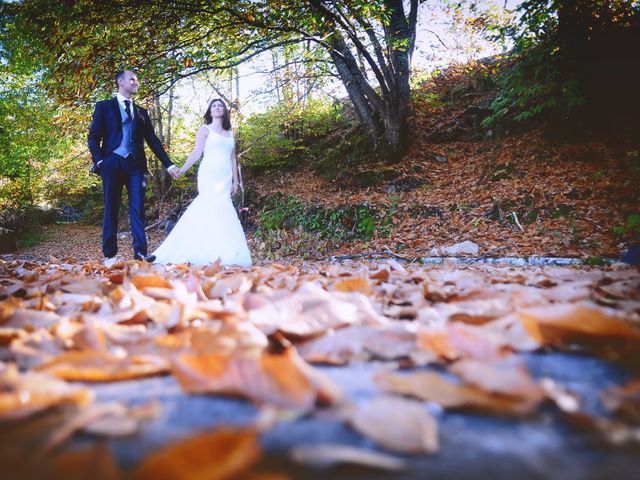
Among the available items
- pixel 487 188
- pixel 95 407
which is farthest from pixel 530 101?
pixel 95 407

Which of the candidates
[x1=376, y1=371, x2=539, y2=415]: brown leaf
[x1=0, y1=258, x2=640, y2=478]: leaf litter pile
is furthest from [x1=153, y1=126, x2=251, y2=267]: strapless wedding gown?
[x1=376, y1=371, x2=539, y2=415]: brown leaf

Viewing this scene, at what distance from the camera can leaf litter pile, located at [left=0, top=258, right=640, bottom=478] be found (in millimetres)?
378

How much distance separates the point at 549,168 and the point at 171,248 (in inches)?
254

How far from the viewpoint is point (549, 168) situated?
6.46m

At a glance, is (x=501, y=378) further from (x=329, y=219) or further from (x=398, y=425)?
(x=329, y=219)

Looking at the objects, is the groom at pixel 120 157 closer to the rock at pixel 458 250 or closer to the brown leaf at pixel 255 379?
the rock at pixel 458 250

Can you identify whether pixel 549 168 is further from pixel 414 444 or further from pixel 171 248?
pixel 414 444

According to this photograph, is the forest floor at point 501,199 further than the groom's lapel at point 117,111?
Yes

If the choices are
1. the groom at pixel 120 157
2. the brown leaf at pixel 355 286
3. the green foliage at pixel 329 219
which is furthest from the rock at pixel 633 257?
the groom at pixel 120 157

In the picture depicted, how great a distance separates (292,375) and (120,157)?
448 centimetres

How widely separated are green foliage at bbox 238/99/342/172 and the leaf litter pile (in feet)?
31.6

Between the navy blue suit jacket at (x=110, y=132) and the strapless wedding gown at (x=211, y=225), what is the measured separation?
91 cm

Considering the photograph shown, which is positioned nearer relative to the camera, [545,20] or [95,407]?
[95,407]

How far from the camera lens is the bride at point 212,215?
4797mm
